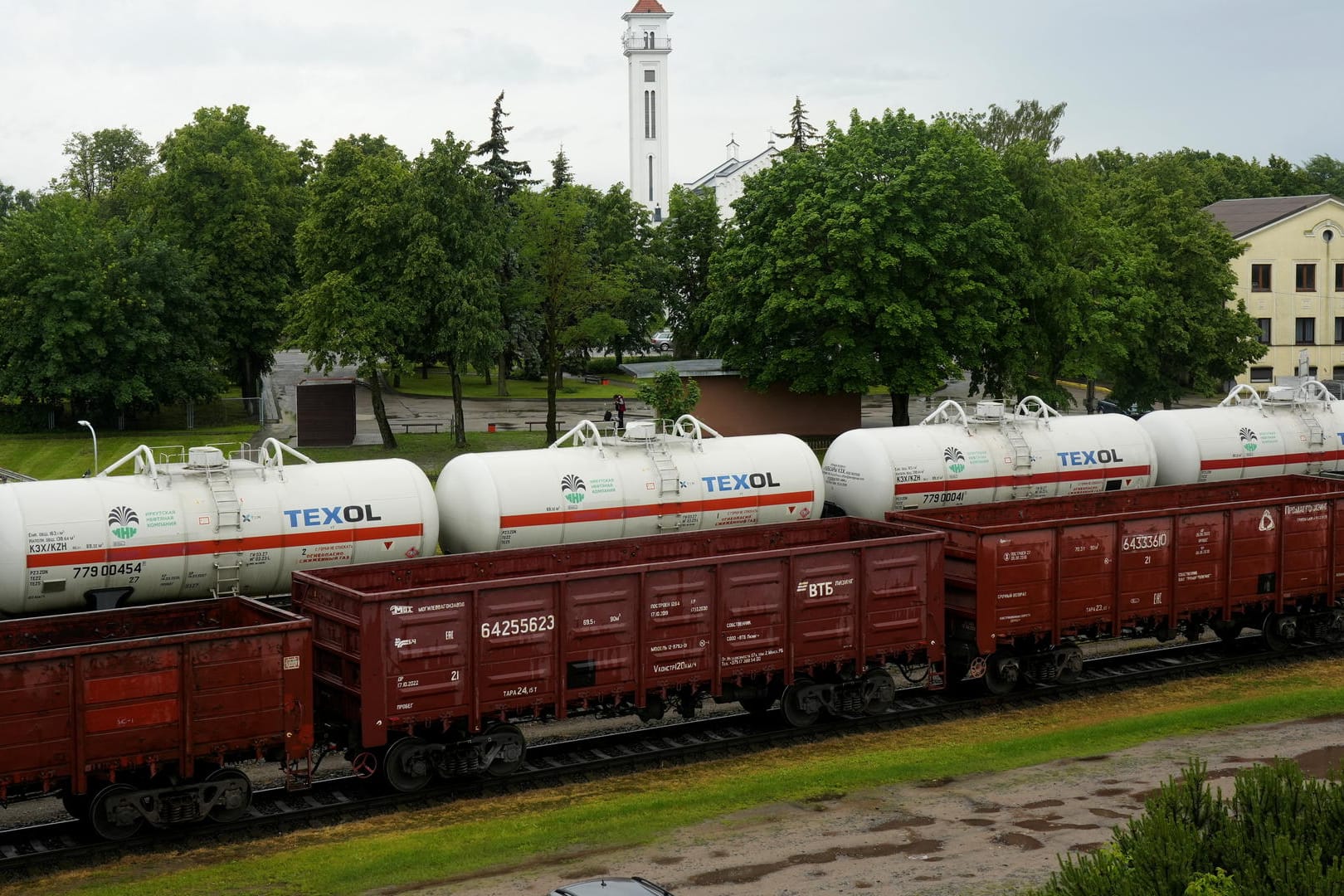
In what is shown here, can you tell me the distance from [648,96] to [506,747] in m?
131

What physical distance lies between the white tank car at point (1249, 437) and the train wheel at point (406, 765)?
73.2ft

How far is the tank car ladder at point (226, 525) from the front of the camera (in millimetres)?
22547

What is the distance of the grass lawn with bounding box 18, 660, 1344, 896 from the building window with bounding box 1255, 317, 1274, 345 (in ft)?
199

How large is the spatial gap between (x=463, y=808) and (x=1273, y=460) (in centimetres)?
2523

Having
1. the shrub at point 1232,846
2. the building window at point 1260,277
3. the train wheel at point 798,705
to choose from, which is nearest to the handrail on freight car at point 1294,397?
the train wheel at point 798,705

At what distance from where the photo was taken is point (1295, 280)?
80188 mm

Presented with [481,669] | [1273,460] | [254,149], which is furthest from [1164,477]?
[254,149]

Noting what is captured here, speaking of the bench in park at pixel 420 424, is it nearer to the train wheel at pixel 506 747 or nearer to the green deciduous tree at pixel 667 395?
the green deciduous tree at pixel 667 395

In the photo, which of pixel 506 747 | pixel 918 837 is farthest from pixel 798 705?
pixel 506 747

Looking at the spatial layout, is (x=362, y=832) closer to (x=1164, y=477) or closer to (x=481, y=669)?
(x=481, y=669)

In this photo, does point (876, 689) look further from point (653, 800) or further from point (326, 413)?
point (326, 413)

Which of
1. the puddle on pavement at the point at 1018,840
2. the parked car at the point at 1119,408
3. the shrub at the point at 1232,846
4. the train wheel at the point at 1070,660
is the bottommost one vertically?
the puddle on pavement at the point at 1018,840

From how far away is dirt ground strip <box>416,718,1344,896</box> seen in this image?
50.4 feet

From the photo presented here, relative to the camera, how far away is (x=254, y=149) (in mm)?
70688
